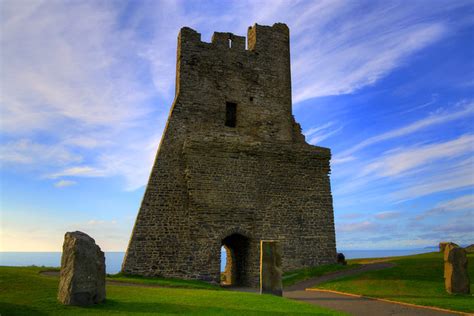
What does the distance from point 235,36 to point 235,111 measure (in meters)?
4.72

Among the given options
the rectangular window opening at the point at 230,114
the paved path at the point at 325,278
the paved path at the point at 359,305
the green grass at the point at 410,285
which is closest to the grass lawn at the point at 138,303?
the paved path at the point at 359,305

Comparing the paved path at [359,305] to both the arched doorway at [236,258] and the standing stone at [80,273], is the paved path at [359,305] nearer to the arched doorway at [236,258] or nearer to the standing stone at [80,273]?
the standing stone at [80,273]

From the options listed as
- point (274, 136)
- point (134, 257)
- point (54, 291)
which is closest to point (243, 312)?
point (54, 291)

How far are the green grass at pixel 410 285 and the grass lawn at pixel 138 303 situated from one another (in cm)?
416

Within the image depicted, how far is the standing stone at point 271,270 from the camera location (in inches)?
587

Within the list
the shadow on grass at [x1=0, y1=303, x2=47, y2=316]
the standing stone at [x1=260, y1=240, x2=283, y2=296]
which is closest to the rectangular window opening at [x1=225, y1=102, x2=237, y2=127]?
the standing stone at [x1=260, y1=240, x2=283, y2=296]

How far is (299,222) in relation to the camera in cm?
2369

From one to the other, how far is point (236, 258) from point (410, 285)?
34.6ft

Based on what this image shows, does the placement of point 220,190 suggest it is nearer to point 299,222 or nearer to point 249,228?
point 249,228

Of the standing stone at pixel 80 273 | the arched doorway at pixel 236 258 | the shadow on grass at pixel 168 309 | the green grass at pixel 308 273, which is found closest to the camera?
the shadow on grass at pixel 168 309

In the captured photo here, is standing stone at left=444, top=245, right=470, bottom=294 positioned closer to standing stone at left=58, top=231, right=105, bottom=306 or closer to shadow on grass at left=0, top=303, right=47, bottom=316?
standing stone at left=58, top=231, right=105, bottom=306

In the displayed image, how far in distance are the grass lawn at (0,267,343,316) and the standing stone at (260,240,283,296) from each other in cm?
182

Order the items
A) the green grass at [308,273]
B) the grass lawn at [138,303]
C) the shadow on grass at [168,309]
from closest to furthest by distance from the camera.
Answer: the grass lawn at [138,303] → the shadow on grass at [168,309] → the green grass at [308,273]

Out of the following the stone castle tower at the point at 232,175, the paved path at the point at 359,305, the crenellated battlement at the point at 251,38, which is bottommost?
the paved path at the point at 359,305
